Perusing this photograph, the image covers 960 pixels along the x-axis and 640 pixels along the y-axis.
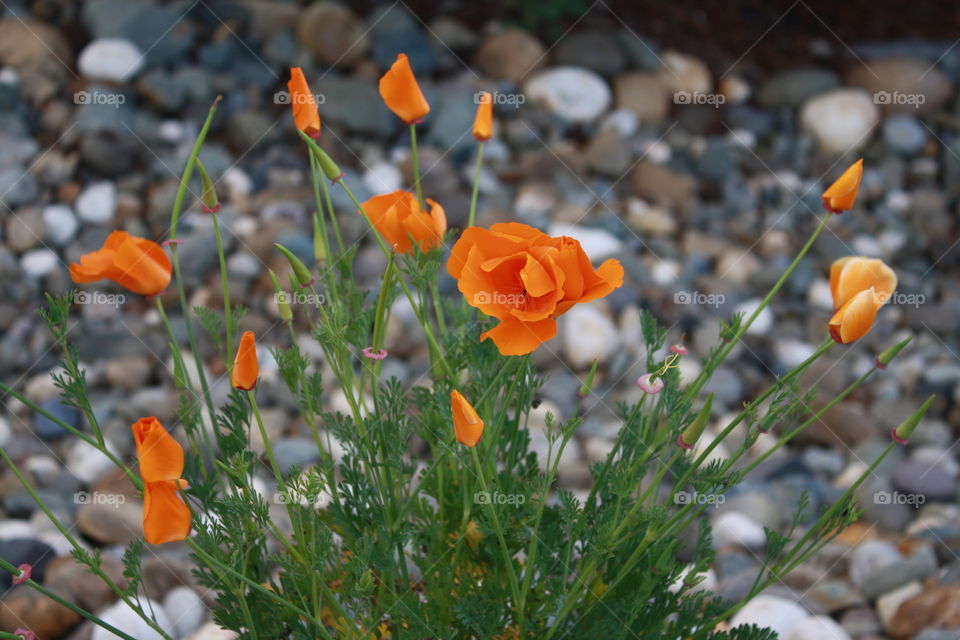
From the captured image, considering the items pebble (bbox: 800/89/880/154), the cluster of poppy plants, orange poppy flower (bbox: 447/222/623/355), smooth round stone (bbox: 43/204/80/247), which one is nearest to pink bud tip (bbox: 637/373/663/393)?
the cluster of poppy plants

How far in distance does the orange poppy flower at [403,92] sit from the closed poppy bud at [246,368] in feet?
1.23

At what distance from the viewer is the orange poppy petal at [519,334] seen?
36.9 inches

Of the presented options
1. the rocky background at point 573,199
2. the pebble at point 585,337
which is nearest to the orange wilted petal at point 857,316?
the rocky background at point 573,199

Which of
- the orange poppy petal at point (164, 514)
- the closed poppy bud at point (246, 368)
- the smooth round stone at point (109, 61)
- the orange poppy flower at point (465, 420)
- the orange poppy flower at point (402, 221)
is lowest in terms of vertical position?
the orange poppy petal at point (164, 514)

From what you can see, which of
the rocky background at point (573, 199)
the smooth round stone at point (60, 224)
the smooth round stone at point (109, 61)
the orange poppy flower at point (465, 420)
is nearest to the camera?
the orange poppy flower at point (465, 420)

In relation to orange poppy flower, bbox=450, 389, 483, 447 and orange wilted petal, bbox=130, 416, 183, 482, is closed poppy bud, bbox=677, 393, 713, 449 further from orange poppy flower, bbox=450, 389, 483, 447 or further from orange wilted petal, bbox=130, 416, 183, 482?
orange wilted petal, bbox=130, 416, 183, 482

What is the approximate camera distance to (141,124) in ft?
10.6

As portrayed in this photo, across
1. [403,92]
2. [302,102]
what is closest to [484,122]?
[403,92]

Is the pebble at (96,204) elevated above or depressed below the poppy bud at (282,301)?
above

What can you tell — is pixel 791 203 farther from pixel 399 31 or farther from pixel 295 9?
pixel 295 9

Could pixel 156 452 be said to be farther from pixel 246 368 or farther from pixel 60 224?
pixel 60 224

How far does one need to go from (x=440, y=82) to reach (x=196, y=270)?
4.40ft

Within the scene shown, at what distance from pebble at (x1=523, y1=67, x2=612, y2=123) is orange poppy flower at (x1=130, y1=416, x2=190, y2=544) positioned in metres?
2.87

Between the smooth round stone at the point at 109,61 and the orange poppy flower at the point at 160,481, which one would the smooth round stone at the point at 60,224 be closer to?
the smooth round stone at the point at 109,61
